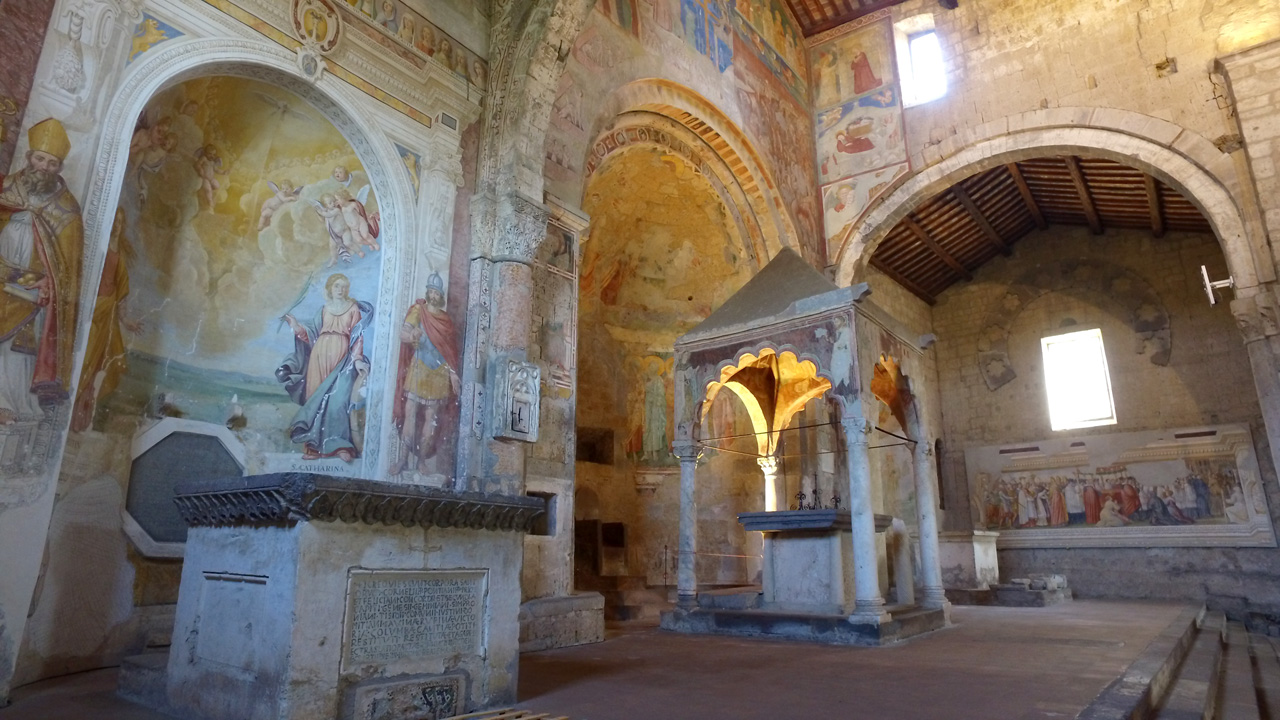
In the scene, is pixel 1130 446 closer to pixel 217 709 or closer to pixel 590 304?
pixel 590 304

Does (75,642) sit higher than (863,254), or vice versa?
(863,254)

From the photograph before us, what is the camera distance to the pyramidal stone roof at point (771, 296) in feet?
24.6

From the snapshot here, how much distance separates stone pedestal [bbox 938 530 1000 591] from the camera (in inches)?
485

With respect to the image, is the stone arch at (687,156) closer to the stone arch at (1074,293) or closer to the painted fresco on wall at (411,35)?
the painted fresco on wall at (411,35)

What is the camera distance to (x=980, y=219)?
15.3 meters

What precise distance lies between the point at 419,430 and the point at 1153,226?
15.0 metres

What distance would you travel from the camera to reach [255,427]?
5.95 m

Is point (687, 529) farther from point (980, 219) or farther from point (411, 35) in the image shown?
point (980, 219)

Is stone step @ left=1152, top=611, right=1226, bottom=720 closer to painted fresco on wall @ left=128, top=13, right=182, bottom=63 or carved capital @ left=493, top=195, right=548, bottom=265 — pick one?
carved capital @ left=493, top=195, right=548, bottom=265

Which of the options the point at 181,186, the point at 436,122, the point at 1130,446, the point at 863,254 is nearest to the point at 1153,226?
the point at 1130,446

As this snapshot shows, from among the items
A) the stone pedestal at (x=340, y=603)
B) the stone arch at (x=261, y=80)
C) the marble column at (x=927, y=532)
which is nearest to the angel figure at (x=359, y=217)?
the stone arch at (x=261, y=80)

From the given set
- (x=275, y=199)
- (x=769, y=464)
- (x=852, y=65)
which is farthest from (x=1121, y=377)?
(x=275, y=199)

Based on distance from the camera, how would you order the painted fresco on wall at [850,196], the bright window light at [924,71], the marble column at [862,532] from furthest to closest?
the bright window light at [924,71] < the painted fresco on wall at [850,196] < the marble column at [862,532]

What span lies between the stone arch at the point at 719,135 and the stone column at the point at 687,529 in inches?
136
